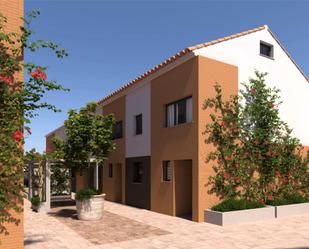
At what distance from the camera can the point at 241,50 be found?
14.6m

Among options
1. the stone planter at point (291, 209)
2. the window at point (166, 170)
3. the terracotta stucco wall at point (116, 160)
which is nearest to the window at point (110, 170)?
the terracotta stucco wall at point (116, 160)

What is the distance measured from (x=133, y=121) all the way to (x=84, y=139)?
17.9 feet

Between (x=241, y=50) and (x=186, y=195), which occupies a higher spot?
(x=241, y=50)

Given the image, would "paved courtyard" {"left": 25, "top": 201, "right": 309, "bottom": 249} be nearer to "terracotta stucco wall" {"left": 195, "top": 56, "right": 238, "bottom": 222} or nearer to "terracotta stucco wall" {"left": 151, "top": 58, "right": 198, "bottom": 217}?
"terracotta stucco wall" {"left": 195, "top": 56, "right": 238, "bottom": 222}

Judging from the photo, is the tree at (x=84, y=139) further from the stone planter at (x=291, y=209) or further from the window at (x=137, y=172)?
the stone planter at (x=291, y=209)

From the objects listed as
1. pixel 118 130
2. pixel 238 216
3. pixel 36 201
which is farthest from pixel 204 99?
pixel 36 201

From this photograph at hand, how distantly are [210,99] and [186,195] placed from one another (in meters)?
4.74

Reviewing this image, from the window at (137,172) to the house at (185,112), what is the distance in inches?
1.6

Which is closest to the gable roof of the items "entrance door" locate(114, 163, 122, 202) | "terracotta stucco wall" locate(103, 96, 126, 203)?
"terracotta stucco wall" locate(103, 96, 126, 203)

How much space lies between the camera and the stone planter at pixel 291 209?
13805 millimetres

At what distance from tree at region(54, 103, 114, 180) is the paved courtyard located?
271 cm

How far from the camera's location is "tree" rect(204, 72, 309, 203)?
13.4 meters

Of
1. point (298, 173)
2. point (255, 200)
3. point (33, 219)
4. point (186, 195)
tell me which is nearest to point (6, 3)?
point (33, 219)

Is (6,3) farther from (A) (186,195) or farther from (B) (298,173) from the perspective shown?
(B) (298,173)
